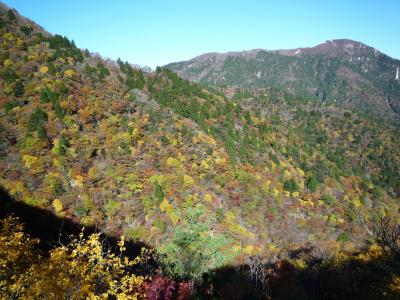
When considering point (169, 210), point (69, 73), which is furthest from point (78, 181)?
point (69, 73)

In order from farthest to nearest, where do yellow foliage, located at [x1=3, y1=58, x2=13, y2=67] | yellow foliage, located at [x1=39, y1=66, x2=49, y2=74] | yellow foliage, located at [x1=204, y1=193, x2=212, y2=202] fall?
yellow foliage, located at [x1=39, y1=66, x2=49, y2=74]
yellow foliage, located at [x1=3, y1=58, x2=13, y2=67]
yellow foliage, located at [x1=204, y1=193, x2=212, y2=202]

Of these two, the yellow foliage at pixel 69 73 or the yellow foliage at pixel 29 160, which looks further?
the yellow foliage at pixel 69 73

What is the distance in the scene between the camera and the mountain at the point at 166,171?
1491 inches

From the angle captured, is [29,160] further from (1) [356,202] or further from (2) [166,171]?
(1) [356,202]

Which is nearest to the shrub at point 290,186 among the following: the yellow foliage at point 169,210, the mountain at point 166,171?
the mountain at point 166,171

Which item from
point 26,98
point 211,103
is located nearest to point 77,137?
point 26,98

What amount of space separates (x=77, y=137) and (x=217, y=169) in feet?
82.1

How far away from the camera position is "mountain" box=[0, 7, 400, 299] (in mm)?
37875

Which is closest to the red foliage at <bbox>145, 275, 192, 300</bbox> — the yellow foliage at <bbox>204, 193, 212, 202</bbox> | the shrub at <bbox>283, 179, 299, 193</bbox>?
the yellow foliage at <bbox>204, 193, 212, 202</bbox>

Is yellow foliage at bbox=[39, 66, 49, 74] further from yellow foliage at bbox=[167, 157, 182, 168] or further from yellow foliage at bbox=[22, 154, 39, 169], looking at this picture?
yellow foliage at bbox=[167, 157, 182, 168]

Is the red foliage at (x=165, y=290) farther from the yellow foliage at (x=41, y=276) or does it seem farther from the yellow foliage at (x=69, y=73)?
the yellow foliage at (x=69, y=73)

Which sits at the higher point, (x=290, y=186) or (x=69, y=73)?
(x=69, y=73)

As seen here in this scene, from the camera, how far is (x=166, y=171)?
51.0 meters

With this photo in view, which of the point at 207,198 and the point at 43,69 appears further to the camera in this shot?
the point at 43,69
